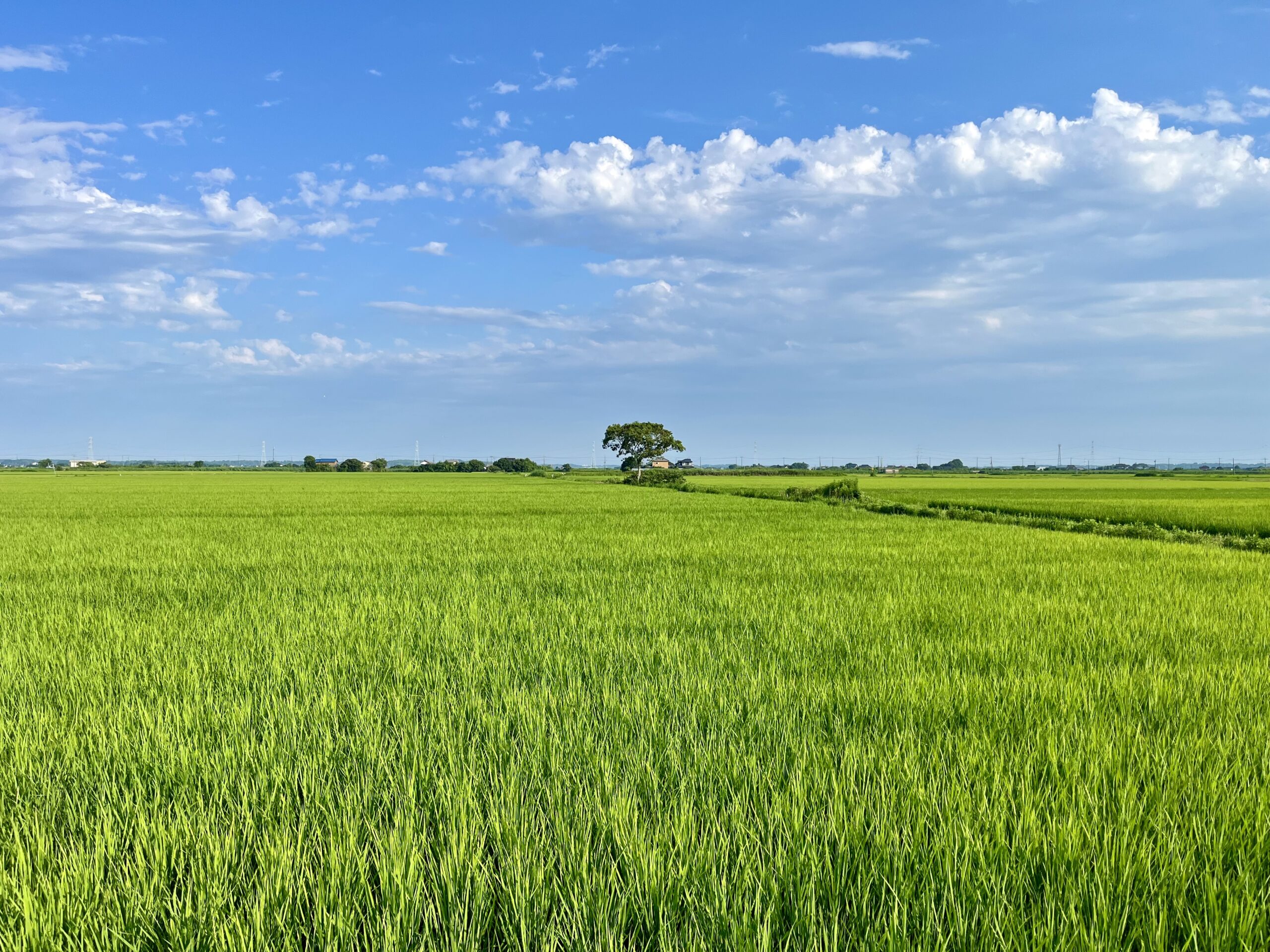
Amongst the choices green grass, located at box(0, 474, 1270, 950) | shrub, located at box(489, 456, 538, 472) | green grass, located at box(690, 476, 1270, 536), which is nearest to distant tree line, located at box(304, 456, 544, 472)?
shrub, located at box(489, 456, 538, 472)

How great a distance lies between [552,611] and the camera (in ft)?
21.2

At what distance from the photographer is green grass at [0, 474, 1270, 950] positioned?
195 cm

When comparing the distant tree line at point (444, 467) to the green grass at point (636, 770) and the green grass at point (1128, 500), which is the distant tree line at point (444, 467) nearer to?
the green grass at point (1128, 500)

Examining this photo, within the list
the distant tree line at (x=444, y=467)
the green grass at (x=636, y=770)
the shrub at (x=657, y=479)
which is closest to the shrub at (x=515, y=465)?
the distant tree line at (x=444, y=467)

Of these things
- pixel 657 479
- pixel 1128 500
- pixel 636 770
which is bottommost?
pixel 636 770

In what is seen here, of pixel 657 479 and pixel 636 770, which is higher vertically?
pixel 657 479

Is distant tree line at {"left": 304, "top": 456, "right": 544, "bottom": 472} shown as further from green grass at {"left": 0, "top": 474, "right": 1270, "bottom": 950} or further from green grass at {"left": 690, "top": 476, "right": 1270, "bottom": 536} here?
green grass at {"left": 0, "top": 474, "right": 1270, "bottom": 950}

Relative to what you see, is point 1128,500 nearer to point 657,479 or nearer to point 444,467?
point 657,479

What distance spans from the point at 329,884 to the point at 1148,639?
6.04 meters

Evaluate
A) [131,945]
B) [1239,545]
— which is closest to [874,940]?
[131,945]

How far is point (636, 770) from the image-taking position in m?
2.79

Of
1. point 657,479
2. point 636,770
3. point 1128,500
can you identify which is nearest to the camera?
point 636,770

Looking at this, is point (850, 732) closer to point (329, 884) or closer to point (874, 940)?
point (874, 940)

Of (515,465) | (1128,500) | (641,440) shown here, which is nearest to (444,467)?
(515,465)
